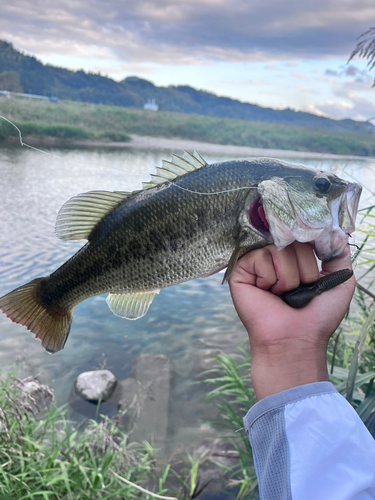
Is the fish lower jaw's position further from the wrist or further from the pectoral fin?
the pectoral fin

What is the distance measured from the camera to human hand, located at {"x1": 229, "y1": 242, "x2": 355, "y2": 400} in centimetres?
108

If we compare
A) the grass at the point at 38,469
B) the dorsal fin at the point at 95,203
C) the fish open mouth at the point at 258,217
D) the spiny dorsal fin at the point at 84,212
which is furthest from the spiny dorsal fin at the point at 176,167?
the grass at the point at 38,469

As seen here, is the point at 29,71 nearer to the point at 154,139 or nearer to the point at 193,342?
the point at 154,139

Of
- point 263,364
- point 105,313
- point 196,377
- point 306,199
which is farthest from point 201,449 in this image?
point 105,313

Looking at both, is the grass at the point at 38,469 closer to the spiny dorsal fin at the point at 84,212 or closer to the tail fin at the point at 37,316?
the tail fin at the point at 37,316

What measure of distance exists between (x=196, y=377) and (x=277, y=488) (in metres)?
5.28

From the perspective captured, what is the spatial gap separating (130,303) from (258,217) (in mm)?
546

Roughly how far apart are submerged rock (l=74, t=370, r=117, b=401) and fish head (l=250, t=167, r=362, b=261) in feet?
16.1

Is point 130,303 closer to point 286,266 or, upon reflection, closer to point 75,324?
point 286,266

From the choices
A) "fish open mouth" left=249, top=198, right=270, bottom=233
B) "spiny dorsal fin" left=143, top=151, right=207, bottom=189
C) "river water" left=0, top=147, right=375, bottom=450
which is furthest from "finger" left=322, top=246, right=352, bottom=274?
"river water" left=0, top=147, right=375, bottom=450

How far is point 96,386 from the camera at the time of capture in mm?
5422

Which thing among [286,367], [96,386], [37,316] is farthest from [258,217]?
[96,386]

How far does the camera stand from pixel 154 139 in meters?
4.78

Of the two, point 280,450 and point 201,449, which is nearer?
point 280,450
